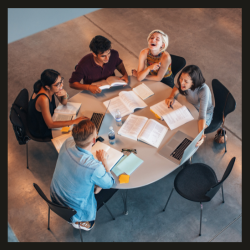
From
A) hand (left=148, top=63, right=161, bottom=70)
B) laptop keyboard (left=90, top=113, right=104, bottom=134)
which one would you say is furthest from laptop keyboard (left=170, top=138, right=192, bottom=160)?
hand (left=148, top=63, right=161, bottom=70)

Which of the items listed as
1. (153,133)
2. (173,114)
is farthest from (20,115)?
(173,114)

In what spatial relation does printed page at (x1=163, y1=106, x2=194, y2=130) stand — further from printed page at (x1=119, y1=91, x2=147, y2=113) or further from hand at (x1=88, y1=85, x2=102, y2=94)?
hand at (x1=88, y1=85, x2=102, y2=94)

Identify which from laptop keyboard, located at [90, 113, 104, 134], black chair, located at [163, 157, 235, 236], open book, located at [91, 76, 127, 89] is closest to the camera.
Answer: black chair, located at [163, 157, 235, 236]

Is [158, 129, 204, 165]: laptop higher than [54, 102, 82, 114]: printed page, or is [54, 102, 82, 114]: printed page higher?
[158, 129, 204, 165]: laptop

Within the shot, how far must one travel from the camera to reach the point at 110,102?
3166mm

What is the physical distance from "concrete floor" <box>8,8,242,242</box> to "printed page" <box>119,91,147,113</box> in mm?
1097

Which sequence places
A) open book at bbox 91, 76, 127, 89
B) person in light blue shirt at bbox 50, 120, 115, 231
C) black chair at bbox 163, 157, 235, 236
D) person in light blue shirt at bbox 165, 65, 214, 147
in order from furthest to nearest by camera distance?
1. open book at bbox 91, 76, 127, 89
2. person in light blue shirt at bbox 165, 65, 214, 147
3. black chair at bbox 163, 157, 235, 236
4. person in light blue shirt at bbox 50, 120, 115, 231

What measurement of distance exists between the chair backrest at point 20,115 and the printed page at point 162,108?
1.57 m

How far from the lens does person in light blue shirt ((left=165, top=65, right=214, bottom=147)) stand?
111 inches

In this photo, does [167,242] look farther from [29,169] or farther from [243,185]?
[29,169]

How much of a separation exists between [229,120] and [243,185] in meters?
1.13

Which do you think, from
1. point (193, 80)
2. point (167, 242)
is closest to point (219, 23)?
point (193, 80)

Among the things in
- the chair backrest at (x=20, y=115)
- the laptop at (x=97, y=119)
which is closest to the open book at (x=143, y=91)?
the laptop at (x=97, y=119)

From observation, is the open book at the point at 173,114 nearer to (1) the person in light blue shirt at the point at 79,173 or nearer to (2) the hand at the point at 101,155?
(2) the hand at the point at 101,155
